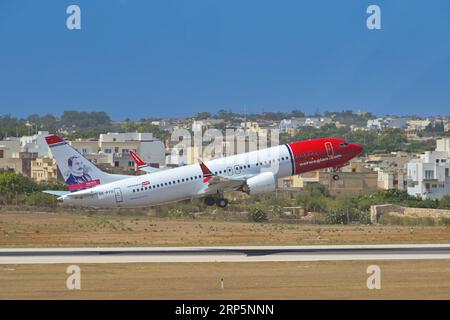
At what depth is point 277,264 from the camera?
62.8 meters

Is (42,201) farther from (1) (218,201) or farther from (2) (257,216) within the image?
(1) (218,201)

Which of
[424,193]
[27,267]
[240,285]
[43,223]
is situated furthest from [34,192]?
[240,285]

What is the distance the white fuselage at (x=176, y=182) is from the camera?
89875mm

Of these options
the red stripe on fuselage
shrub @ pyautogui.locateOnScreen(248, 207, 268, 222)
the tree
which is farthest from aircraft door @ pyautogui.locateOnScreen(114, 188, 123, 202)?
the tree

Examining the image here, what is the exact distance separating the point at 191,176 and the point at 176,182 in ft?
4.60

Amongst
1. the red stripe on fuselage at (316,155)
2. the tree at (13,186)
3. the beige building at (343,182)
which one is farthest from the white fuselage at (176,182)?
the beige building at (343,182)

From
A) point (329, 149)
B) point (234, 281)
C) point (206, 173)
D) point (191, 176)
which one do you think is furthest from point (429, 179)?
point (234, 281)

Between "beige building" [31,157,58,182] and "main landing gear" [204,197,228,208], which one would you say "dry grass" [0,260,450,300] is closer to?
"main landing gear" [204,197,228,208]

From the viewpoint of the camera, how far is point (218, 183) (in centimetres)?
9294

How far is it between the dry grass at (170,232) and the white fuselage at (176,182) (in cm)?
239

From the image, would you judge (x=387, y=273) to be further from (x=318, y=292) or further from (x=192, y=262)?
(x=192, y=262)

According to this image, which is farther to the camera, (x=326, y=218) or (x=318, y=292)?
(x=326, y=218)

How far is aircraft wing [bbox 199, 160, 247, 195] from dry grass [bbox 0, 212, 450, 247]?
308 centimetres
